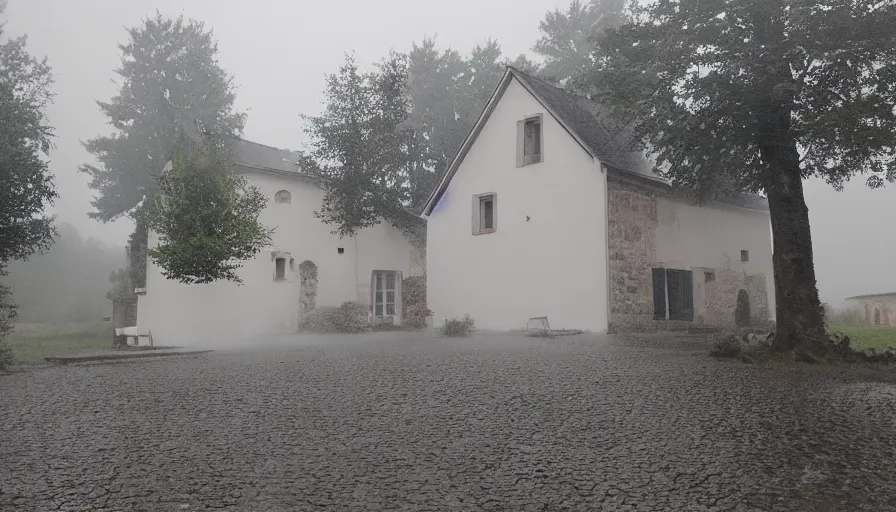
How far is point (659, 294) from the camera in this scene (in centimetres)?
1941

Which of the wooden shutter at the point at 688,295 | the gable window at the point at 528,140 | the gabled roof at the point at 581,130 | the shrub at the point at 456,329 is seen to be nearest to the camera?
the gabled roof at the point at 581,130

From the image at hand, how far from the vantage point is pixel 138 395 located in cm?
755

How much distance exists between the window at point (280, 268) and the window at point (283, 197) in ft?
6.70

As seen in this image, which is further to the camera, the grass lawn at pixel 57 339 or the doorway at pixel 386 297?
the doorway at pixel 386 297

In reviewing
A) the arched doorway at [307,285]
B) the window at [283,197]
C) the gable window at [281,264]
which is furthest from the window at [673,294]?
the window at [283,197]

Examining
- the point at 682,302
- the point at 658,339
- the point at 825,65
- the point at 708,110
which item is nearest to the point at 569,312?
the point at 658,339

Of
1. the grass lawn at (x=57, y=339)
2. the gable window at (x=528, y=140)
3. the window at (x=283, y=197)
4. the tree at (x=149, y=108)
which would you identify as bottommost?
the grass lawn at (x=57, y=339)

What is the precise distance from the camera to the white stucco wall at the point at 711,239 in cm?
2008

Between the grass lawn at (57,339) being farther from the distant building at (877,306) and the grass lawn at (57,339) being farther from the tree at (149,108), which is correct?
the distant building at (877,306)

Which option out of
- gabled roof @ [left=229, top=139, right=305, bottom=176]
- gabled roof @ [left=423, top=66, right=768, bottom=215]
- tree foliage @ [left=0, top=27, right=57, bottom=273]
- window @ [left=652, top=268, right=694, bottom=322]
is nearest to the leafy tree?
tree foliage @ [left=0, top=27, right=57, bottom=273]

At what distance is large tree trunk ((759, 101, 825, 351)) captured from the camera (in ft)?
36.3

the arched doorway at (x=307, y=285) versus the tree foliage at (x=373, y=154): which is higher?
the tree foliage at (x=373, y=154)

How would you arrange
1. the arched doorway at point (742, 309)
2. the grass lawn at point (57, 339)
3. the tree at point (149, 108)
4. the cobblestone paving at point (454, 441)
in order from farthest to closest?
the tree at point (149, 108)
the arched doorway at point (742, 309)
the grass lawn at point (57, 339)
the cobblestone paving at point (454, 441)

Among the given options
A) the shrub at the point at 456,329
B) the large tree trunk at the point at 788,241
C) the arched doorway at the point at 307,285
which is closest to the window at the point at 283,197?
the arched doorway at the point at 307,285
